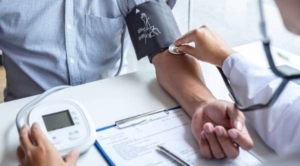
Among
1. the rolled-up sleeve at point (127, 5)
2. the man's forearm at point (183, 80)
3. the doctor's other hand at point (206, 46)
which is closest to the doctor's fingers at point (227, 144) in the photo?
the man's forearm at point (183, 80)

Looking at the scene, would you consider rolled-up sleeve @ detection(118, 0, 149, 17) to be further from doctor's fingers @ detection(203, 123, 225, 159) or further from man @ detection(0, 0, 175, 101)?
doctor's fingers @ detection(203, 123, 225, 159)

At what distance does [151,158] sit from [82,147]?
0.45 feet

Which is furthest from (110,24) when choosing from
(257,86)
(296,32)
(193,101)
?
(296,32)

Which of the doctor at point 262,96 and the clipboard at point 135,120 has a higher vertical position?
the doctor at point 262,96

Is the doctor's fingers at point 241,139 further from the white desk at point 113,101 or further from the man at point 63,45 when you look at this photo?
the man at point 63,45

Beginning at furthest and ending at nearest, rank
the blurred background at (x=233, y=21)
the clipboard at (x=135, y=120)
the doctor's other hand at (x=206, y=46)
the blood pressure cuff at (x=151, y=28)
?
the blood pressure cuff at (x=151, y=28)
the doctor's other hand at (x=206, y=46)
the clipboard at (x=135, y=120)
the blurred background at (x=233, y=21)

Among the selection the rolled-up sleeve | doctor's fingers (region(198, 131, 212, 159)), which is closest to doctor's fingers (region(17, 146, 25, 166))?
doctor's fingers (region(198, 131, 212, 159))

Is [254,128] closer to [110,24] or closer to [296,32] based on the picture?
[296,32]

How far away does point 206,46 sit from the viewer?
1058 millimetres

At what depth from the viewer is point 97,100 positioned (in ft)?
3.25

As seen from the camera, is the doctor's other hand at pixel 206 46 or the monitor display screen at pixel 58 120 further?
the doctor's other hand at pixel 206 46

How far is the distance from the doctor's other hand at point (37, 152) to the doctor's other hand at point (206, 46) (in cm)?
44

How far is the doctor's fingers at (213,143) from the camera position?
0.80m

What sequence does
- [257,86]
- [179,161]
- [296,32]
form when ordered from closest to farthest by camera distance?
1. [296,32]
2. [179,161]
3. [257,86]
